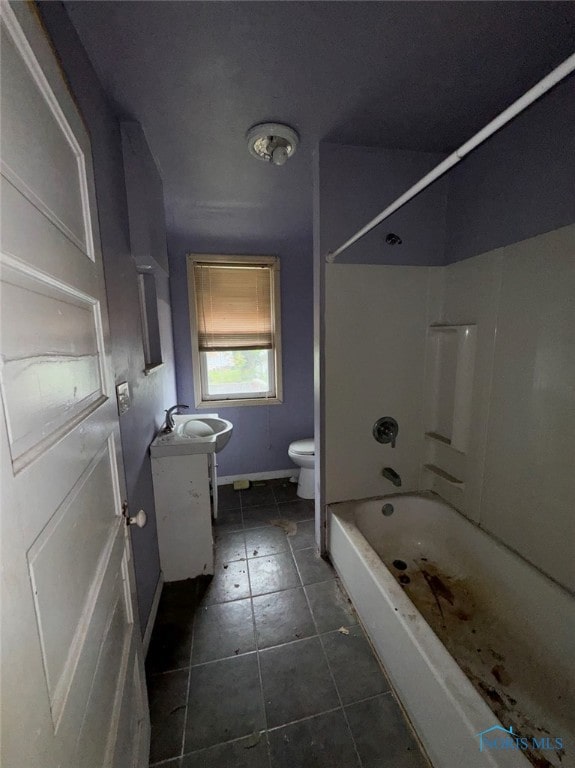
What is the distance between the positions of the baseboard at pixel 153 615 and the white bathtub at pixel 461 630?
1028mm

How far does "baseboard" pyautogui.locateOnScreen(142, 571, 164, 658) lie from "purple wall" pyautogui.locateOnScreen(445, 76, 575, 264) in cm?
252

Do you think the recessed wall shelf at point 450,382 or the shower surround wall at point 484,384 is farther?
the recessed wall shelf at point 450,382

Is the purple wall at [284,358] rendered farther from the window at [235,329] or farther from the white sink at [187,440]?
the white sink at [187,440]

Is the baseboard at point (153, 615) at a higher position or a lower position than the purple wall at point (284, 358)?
lower

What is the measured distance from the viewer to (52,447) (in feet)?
1.66

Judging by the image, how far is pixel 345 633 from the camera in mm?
1447

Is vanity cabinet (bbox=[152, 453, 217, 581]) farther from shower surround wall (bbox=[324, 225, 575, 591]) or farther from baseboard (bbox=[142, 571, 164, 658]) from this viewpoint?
shower surround wall (bbox=[324, 225, 575, 591])

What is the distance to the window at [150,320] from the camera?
180 cm

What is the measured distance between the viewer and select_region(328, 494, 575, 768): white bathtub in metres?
0.90

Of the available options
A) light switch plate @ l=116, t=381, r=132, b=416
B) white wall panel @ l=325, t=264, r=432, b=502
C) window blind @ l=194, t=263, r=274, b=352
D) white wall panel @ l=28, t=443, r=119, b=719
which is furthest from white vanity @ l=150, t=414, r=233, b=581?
window blind @ l=194, t=263, r=274, b=352

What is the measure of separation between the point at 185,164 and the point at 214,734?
2.61 m

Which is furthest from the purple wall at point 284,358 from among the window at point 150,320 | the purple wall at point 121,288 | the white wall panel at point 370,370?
the white wall panel at point 370,370

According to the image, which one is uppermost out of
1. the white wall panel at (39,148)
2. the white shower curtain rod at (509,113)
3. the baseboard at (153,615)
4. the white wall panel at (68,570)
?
the white shower curtain rod at (509,113)
